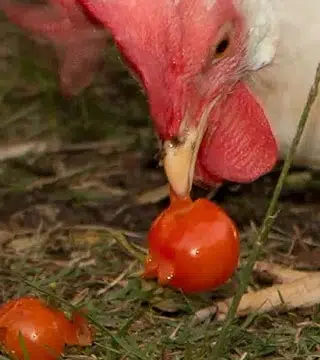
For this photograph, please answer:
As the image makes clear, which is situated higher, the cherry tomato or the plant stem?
the plant stem

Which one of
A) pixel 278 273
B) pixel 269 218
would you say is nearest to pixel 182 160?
pixel 269 218

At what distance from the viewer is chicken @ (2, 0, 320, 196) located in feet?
6.31

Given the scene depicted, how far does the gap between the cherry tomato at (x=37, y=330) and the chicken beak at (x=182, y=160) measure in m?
0.27

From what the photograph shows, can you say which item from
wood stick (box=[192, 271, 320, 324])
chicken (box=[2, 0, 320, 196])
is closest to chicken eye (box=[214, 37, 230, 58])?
chicken (box=[2, 0, 320, 196])

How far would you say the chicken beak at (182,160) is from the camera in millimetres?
1973

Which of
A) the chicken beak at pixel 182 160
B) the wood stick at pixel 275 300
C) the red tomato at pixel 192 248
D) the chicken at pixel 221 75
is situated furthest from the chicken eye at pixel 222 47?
the wood stick at pixel 275 300

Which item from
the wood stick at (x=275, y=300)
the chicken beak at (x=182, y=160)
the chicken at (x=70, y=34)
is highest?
the chicken at (x=70, y=34)

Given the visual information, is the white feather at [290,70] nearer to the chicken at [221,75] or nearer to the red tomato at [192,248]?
the chicken at [221,75]

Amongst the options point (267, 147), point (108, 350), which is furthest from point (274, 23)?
point (108, 350)

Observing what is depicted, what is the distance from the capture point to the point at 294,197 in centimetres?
256

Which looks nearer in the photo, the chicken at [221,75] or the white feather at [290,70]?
the chicken at [221,75]

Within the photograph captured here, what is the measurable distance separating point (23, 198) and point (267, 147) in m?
0.66

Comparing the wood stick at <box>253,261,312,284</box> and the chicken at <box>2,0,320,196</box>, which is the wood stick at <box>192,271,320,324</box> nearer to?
the wood stick at <box>253,261,312,284</box>

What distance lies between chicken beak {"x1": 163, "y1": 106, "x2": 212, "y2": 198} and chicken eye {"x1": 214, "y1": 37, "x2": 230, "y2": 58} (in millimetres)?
124
